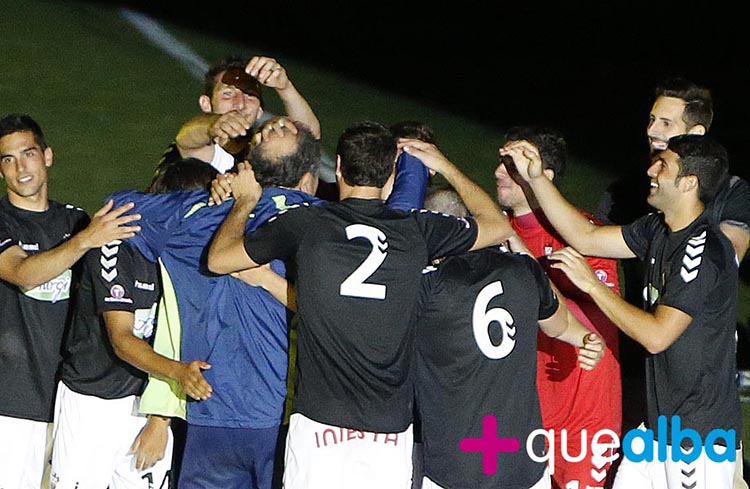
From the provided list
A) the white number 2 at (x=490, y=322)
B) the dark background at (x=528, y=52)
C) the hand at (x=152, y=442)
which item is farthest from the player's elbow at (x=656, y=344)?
the dark background at (x=528, y=52)

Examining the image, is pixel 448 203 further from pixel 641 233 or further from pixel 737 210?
pixel 737 210

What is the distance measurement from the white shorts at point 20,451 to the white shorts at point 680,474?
2.78 metres

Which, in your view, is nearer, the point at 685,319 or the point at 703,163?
the point at 685,319

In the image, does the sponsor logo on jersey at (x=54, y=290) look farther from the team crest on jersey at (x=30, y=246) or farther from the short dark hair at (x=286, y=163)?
the short dark hair at (x=286, y=163)

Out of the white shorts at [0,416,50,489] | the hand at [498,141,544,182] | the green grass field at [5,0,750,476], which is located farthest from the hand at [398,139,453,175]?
the green grass field at [5,0,750,476]

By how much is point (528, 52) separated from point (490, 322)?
34.7 ft

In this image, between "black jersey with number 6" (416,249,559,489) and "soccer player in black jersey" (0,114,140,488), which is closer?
"black jersey with number 6" (416,249,559,489)

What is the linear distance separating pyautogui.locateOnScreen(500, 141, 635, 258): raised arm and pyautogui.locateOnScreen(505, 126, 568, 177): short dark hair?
0.25 meters

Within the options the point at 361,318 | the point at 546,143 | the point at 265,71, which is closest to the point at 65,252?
the point at 265,71

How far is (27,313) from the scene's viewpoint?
688 cm

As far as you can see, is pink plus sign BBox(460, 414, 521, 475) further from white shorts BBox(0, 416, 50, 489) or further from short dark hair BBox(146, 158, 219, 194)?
white shorts BBox(0, 416, 50, 489)

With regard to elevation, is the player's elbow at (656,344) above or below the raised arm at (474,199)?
below

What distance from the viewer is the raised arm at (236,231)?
5.91 metres

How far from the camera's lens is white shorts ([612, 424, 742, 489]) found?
249 inches
